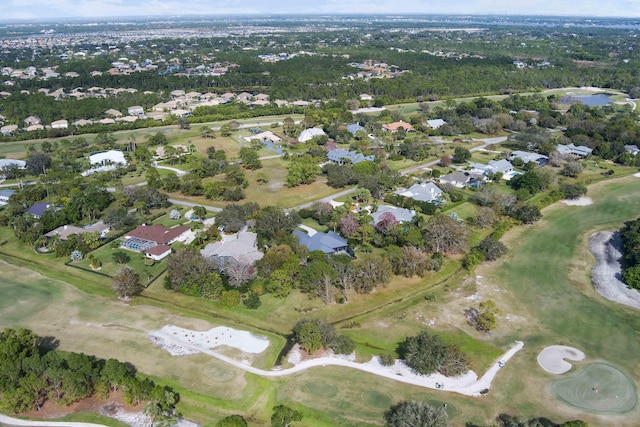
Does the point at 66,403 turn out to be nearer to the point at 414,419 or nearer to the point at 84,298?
the point at 84,298

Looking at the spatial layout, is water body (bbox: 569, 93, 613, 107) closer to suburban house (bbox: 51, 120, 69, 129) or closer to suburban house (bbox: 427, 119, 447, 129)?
suburban house (bbox: 427, 119, 447, 129)

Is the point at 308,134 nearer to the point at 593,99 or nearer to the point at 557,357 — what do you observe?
the point at 557,357

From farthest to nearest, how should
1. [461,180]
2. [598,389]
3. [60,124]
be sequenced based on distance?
1. [60,124]
2. [461,180]
3. [598,389]

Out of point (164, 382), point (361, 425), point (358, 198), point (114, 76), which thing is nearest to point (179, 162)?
point (358, 198)

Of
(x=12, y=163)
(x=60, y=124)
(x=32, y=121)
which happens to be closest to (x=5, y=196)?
(x=12, y=163)

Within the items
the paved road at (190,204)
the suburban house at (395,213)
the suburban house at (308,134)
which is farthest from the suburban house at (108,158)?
the suburban house at (395,213)

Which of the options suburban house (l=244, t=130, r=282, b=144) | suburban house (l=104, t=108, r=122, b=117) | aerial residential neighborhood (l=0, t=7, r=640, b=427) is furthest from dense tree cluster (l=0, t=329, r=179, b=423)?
suburban house (l=104, t=108, r=122, b=117)
